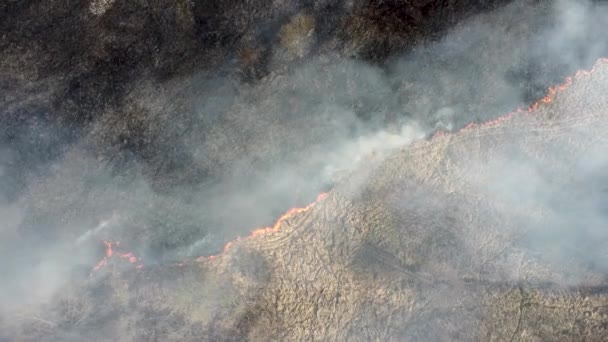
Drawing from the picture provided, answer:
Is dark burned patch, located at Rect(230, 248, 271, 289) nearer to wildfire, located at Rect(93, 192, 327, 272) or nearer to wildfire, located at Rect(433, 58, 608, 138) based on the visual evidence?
wildfire, located at Rect(93, 192, 327, 272)

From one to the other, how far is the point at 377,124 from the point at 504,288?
239cm

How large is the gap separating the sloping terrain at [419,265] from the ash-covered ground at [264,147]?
2cm

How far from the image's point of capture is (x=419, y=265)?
6121 millimetres

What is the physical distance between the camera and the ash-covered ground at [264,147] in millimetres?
5922

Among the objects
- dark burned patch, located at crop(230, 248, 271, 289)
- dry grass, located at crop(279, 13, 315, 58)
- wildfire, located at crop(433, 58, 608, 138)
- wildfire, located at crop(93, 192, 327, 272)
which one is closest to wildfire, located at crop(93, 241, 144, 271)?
wildfire, located at crop(93, 192, 327, 272)

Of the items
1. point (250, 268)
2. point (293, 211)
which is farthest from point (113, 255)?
point (293, 211)

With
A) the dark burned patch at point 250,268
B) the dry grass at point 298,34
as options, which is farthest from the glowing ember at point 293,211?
the dry grass at point 298,34

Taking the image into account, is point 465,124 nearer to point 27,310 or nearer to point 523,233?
point 523,233

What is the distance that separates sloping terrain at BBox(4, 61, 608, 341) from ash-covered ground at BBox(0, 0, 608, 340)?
0.02 m

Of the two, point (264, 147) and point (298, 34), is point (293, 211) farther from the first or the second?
point (298, 34)

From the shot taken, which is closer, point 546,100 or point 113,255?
point 113,255

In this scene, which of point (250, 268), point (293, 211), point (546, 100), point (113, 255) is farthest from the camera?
point (546, 100)

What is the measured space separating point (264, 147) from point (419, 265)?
2261 mm

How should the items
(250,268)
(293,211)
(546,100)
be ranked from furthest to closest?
1. (546,100)
2. (293,211)
3. (250,268)
